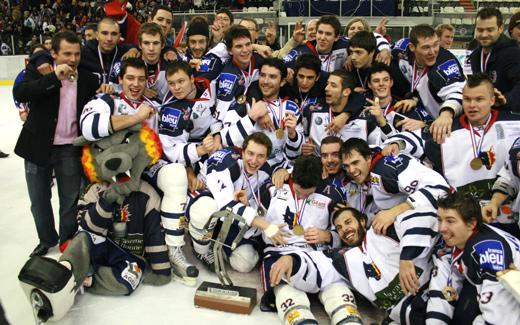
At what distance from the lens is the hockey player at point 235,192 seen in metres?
2.91

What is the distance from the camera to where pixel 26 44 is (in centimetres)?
1266

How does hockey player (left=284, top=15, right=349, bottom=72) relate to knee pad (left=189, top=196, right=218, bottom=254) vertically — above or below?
above

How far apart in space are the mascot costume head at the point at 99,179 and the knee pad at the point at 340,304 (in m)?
1.29

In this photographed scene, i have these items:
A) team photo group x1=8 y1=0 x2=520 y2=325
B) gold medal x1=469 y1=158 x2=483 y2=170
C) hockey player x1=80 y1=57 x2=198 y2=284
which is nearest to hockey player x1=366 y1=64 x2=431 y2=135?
team photo group x1=8 y1=0 x2=520 y2=325

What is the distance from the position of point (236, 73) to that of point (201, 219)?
4.23 ft

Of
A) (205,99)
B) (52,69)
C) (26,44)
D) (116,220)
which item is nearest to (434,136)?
(205,99)

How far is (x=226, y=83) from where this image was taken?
363 cm

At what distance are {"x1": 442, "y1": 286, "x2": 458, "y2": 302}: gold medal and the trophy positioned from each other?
99cm

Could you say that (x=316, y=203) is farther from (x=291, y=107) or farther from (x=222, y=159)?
(x=291, y=107)

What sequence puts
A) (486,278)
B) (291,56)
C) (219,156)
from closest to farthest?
(486,278)
(219,156)
(291,56)

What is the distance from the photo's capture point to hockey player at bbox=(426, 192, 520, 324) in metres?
1.91

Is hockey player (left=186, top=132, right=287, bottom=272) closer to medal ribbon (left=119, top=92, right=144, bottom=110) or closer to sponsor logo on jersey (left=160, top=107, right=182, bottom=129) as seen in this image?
sponsor logo on jersey (left=160, top=107, right=182, bottom=129)

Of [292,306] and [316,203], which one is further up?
[316,203]

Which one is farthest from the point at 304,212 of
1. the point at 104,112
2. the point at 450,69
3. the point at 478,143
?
the point at 450,69
